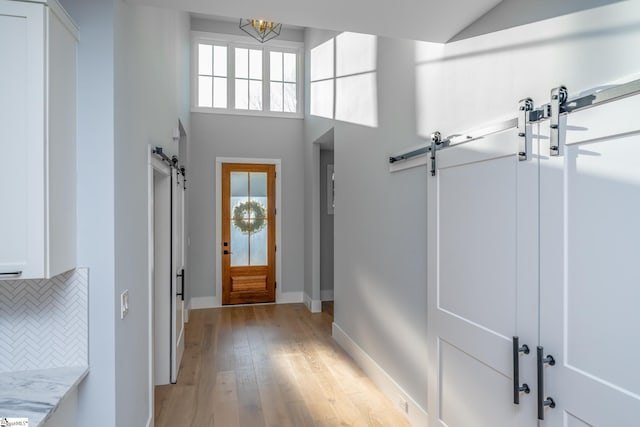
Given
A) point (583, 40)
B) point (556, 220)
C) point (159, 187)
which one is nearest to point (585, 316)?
point (556, 220)

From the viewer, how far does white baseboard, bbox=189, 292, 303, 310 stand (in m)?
5.85

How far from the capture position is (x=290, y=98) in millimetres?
6285

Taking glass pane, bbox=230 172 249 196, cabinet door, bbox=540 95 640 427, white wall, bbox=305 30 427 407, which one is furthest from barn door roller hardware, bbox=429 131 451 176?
glass pane, bbox=230 172 249 196

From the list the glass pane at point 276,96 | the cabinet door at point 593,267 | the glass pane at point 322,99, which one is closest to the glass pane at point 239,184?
the glass pane at point 276,96

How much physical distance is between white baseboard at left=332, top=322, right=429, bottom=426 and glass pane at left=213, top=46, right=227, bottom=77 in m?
4.24

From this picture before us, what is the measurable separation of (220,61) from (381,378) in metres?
5.16

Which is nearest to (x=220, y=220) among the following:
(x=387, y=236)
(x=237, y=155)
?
(x=237, y=155)

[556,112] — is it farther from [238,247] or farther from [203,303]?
[203,303]

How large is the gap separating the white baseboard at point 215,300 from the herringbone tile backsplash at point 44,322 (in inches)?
168

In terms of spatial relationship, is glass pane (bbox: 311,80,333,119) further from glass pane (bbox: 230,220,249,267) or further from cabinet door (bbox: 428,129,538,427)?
cabinet door (bbox: 428,129,538,427)

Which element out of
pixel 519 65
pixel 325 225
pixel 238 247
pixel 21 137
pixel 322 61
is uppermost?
pixel 322 61

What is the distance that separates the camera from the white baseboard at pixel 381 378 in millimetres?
2623

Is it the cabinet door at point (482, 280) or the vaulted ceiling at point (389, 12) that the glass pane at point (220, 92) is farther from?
the cabinet door at point (482, 280)

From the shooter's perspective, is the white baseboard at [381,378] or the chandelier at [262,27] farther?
the chandelier at [262,27]
